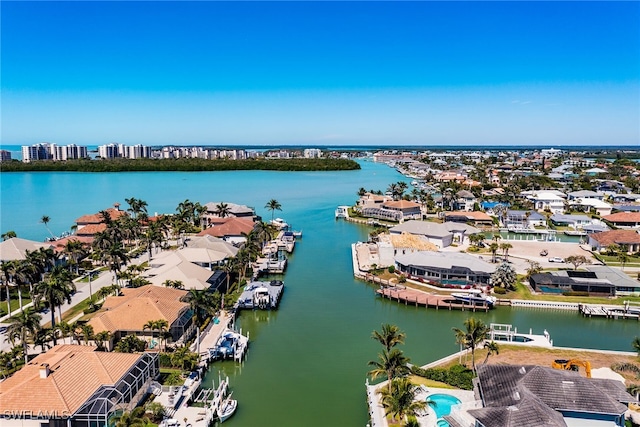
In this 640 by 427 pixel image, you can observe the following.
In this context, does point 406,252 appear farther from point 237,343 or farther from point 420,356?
point 237,343

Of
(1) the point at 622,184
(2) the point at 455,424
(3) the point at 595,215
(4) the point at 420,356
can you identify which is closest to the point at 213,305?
(4) the point at 420,356

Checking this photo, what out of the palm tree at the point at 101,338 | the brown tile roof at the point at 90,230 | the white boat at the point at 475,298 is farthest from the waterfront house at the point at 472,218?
the palm tree at the point at 101,338

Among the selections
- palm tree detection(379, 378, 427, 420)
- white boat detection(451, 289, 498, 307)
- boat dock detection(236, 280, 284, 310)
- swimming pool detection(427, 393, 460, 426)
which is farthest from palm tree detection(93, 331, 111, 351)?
white boat detection(451, 289, 498, 307)

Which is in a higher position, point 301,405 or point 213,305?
point 213,305

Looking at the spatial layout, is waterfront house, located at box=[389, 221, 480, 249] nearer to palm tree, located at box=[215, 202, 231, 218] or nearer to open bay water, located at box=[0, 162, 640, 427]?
open bay water, located at box=[0, 162, 640, 427]

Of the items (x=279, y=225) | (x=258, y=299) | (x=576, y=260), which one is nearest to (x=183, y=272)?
(x=258, y=299)

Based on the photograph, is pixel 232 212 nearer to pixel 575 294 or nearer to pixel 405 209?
pixel 405 209

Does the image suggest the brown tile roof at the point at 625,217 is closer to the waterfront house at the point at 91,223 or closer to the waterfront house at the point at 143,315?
the waterfront house at the point at 143,315
